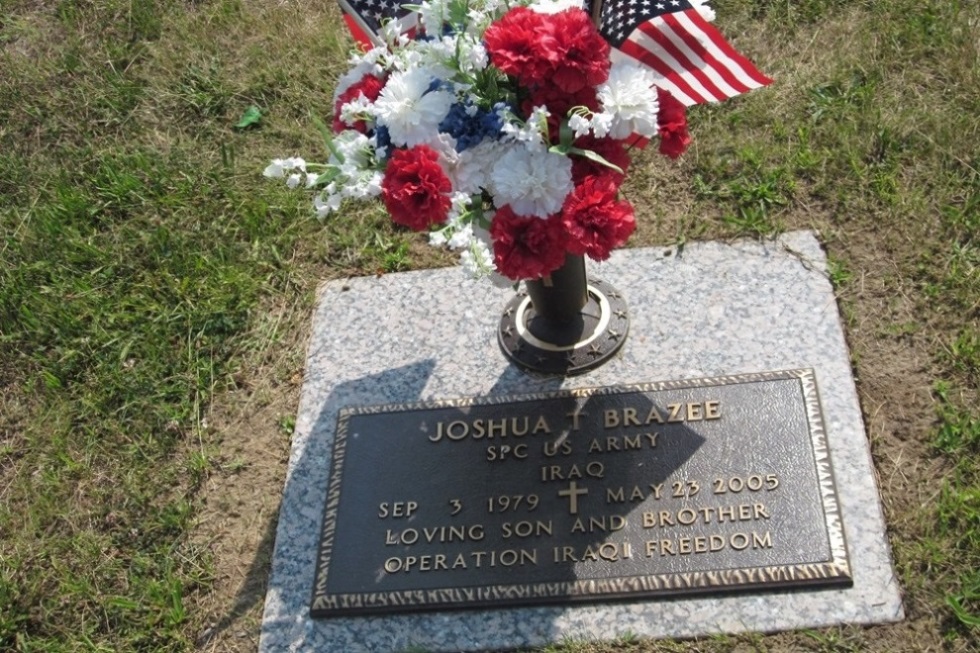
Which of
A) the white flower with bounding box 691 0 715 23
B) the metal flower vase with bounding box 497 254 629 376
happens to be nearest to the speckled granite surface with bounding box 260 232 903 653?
the metal flower vase with bounding box 497 254 629 376

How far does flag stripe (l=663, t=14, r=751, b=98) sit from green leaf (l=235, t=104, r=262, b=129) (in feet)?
7.90

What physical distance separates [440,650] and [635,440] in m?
0.82

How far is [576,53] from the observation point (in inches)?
94.2

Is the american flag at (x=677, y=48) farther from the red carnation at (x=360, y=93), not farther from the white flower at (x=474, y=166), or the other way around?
the red carnation at (x=360, y=93)

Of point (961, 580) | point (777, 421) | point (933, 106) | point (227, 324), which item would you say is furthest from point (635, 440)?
point (933, 106)

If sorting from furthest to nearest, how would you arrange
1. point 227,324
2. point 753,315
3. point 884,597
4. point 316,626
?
1. point 227,324
2. point 753,315
3. point 316,626
4. point 884,597

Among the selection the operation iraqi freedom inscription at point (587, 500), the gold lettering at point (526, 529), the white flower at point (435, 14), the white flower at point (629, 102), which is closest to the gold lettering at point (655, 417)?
the operation iraqi freedom inscription at point (587, 500)

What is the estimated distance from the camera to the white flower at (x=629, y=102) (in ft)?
8.09

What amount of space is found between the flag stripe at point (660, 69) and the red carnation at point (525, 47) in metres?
0.33

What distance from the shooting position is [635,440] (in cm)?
294

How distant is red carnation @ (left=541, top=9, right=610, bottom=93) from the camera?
2.38 meters

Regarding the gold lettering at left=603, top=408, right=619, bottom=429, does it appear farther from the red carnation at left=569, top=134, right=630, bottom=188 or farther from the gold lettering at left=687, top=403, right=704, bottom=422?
the red carnation at left=569, top=134, right=630, bottom=188

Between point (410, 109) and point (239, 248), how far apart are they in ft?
5.53

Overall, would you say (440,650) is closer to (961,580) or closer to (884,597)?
(884,597)
